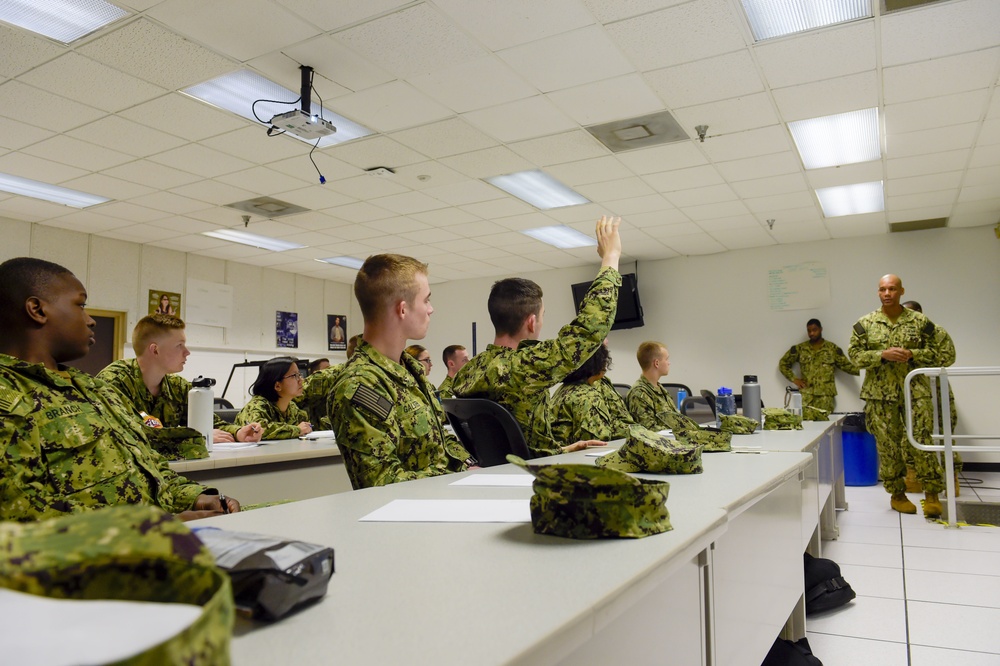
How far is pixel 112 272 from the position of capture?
718 centimetres

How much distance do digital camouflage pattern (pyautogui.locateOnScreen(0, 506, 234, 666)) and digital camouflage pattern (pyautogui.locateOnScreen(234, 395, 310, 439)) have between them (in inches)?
118

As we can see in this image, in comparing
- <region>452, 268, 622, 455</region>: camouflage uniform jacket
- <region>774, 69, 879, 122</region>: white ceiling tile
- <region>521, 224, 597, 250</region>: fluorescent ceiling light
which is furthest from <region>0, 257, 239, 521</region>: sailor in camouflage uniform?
<region>521, 224, 597, 250</region>: fluorescent ceiling light

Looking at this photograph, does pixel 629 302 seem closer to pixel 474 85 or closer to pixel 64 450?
pixel 474 85

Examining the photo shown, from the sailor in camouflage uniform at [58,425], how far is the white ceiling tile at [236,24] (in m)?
1.92

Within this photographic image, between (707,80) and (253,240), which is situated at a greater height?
(707,80)

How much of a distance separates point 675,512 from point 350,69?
3.21 metres

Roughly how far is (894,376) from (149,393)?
470 centimetres

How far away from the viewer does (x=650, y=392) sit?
3838 mm

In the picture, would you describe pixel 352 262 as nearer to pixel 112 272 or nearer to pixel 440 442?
pixel 112 272

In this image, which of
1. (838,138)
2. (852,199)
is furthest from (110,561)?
(852,199)

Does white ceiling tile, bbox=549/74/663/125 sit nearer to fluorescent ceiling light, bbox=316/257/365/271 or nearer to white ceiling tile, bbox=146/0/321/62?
white ceiling tile, bbox=146/0/321/62

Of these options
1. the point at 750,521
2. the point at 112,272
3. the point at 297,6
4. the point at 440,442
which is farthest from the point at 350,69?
the point at 112,272

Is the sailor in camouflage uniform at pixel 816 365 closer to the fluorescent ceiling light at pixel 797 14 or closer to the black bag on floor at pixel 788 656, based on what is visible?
the fluorescent ceiling light at pixel 797 14

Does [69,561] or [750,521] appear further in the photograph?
[750,521]
